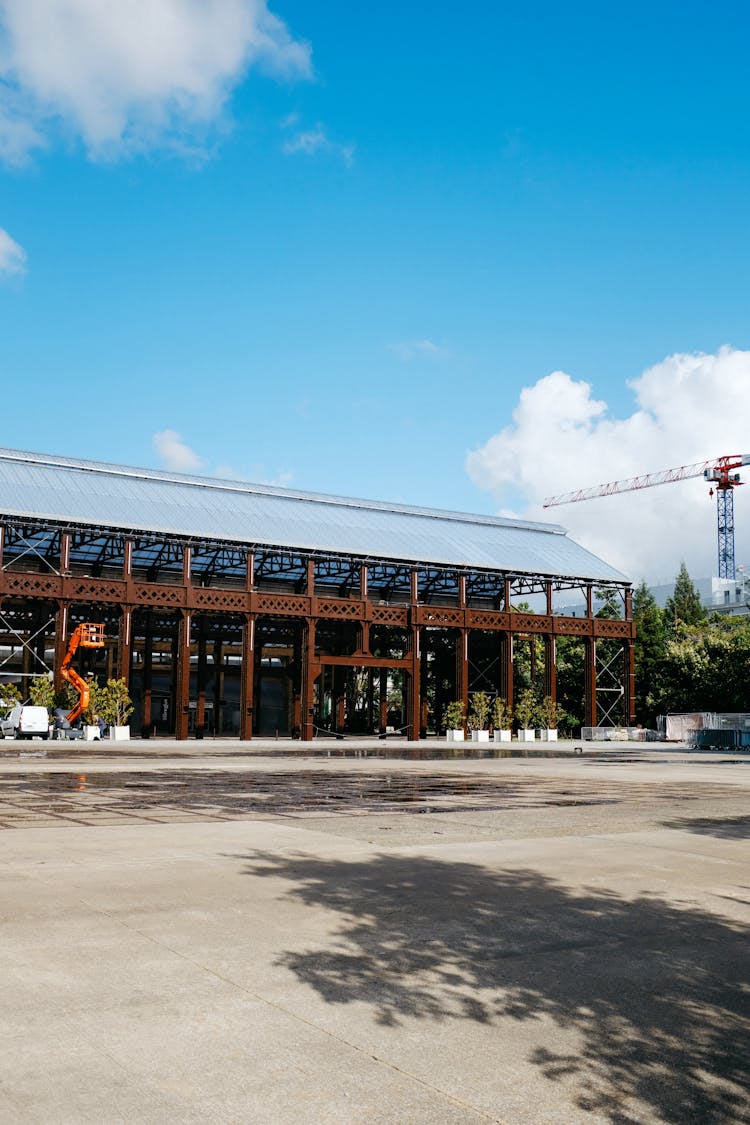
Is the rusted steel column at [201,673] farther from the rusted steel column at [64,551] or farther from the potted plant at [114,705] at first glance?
the rusted steel column at [64,551]

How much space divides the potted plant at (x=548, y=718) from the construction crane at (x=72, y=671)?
100 feet

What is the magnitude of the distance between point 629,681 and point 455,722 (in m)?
16.0

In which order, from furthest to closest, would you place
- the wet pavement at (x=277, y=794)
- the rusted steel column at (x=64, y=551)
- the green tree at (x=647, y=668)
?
the green tree at (x=647, y=668)
the rusted steel column at (x=64, y=551)
the wet pavement at (x=277, y=794)

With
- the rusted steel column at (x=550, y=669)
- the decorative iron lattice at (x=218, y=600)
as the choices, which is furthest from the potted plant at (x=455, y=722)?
the decorative iron lattice at (x=218, y=600)

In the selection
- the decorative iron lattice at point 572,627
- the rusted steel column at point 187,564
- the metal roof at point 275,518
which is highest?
the metal roof at point 275,518

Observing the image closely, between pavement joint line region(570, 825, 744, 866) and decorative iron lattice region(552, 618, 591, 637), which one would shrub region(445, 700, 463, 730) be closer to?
decorative iron lattice region(552, 618, 591, 637)

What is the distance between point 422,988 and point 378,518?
212 ft

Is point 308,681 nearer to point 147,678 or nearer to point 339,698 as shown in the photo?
point 147,678

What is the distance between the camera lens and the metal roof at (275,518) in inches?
2245

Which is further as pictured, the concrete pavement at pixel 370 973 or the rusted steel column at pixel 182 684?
the rusted steel column at pixel 182 684

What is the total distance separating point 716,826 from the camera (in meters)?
15.5

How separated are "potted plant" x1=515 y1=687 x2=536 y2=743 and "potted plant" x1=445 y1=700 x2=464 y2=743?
14.4 feet

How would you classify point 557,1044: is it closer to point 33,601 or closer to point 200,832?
A: point 200,832

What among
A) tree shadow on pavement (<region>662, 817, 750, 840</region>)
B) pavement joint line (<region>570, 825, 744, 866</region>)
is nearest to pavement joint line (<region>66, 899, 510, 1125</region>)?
pavement joint line (<region>570, 825, 744, 866</region>)
